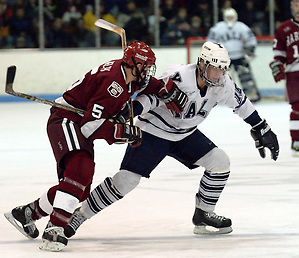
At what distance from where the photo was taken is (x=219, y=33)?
10.4 metres

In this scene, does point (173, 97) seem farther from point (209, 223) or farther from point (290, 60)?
point (290, 60)

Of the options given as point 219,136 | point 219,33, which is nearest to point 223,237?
point 219,136

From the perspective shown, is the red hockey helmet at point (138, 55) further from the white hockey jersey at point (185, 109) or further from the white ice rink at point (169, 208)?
the white ice rink at point (169, 208)

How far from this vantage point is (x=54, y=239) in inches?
132

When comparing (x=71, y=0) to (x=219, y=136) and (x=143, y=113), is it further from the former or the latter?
(x=143, y=113)

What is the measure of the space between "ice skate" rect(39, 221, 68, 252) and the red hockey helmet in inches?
28.1

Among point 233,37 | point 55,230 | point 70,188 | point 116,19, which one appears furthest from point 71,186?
point 116,19

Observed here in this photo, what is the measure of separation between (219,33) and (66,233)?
7221 millimetres

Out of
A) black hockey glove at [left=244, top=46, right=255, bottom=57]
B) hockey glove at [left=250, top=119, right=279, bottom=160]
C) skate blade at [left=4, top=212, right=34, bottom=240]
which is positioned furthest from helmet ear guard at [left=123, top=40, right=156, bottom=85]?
black hockey glove at [left=244, top=46, right=255, bottom=57]

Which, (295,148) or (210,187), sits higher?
(210,187)

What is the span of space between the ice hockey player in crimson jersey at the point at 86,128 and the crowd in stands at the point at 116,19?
774 cm

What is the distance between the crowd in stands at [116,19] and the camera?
1124 centimetres

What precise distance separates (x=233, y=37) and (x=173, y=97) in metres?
6.99

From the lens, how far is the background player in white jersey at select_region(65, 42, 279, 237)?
3.60m
